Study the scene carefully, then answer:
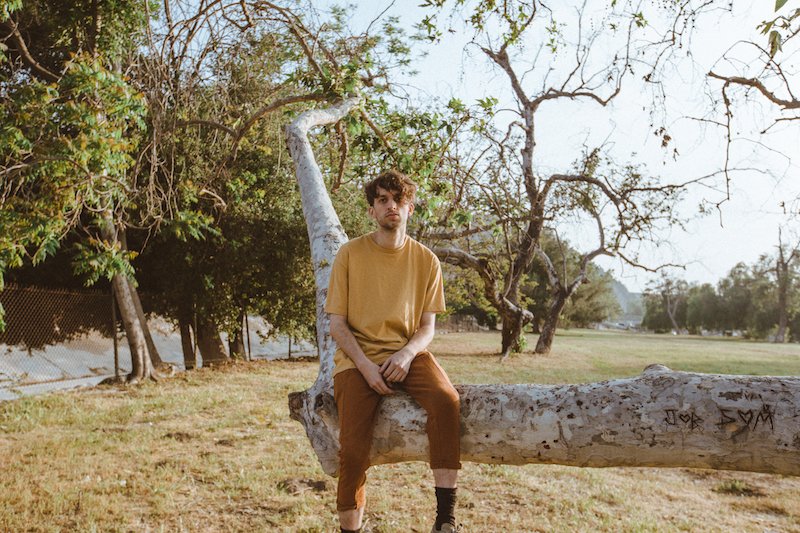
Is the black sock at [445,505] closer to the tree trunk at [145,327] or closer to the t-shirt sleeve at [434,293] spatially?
the t-shirt sleeve at [434,293]

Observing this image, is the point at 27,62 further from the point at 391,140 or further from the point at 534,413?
the point at 534,413

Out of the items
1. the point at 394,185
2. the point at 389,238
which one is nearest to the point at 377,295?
the point at 389,238

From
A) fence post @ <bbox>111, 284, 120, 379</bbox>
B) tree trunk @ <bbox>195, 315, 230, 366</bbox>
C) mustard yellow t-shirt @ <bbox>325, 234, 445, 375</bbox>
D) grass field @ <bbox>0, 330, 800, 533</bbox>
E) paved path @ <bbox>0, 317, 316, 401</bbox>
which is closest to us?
mustard yellow t-shirt @ <bbox>325, 234, 445, 375</bbox>

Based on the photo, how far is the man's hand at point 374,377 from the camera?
2.58m

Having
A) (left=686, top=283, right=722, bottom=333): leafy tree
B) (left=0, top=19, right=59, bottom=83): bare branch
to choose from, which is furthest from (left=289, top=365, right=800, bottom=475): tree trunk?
(left=686, top=283, right=722, bottom=333): leafy tree

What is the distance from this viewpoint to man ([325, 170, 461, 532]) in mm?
2428

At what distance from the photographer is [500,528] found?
4086 millimetres

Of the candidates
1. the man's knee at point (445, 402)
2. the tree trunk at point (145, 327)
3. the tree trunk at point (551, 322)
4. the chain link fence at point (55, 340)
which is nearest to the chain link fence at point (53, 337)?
the chain link fence at point (55, 340)

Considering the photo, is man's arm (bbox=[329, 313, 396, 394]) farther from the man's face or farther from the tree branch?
the tree branch

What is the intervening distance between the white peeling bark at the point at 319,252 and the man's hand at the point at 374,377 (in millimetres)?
269

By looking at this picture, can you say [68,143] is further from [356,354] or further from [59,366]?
[356,354]

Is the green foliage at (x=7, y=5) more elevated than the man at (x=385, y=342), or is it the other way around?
the green foliage at (x=7, y=5)

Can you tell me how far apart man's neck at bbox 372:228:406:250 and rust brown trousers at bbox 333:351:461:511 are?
68cm

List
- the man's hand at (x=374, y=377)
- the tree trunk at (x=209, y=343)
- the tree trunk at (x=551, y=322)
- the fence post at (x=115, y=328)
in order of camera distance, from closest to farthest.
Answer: the man's hand at (x=374, y=377), the fence post at (x=115, y=328), the tree trunk at (x=209, y=343), the tree trunk at (x=551, y=322)
